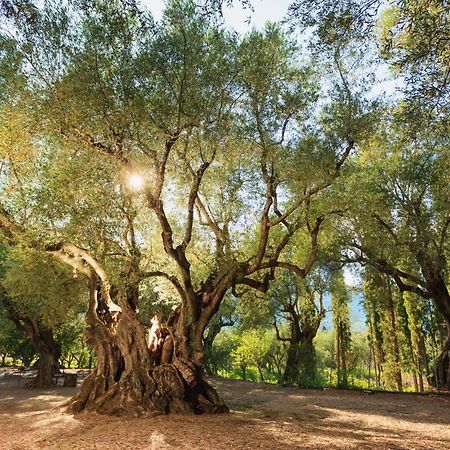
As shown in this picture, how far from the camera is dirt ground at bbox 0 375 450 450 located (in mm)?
6965

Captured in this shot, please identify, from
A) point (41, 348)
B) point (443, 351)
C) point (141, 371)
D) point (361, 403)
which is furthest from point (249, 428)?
point (41, 348)

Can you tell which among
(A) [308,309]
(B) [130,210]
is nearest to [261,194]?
(B) [130,210]

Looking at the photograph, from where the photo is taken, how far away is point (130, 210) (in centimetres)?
1036

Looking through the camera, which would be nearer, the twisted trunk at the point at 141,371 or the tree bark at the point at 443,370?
the twisted trunk at the point at 141,371

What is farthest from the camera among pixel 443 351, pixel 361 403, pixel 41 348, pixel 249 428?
pixel 41 348

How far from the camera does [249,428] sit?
27.0 ft

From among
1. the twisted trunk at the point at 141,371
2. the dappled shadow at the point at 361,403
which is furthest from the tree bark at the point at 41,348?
the twisted trunk at the point at 141,371

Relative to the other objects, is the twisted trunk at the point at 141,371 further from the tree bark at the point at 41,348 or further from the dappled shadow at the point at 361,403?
the tree bark at the point at 41,348

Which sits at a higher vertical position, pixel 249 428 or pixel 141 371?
pixel 141 371

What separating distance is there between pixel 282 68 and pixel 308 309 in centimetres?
1619

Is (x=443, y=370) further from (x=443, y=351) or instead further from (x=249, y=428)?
(x=249, y=428)

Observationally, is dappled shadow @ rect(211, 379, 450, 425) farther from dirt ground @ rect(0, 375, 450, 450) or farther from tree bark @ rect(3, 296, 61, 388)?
tree bark @ rect(3, 296, 61, 388)

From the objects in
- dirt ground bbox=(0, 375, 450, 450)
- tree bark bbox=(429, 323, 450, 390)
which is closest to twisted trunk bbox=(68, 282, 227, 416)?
dirt ground bbox=(0, 375, 450, 450)

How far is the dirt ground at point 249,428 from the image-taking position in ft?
22.9
